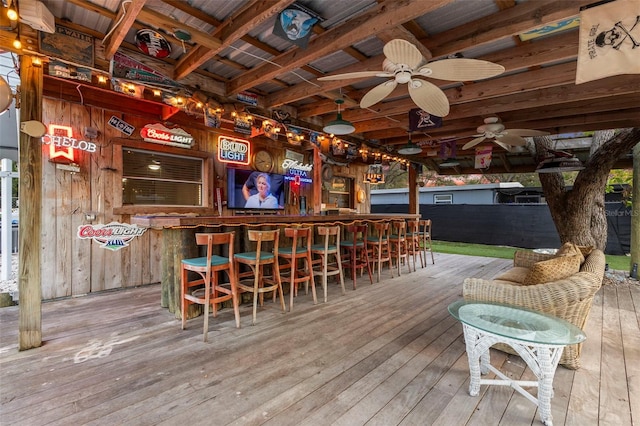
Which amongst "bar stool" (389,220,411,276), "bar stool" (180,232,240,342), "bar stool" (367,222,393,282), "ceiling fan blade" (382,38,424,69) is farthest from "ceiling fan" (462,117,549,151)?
"bar stool" (180,232,240,342)

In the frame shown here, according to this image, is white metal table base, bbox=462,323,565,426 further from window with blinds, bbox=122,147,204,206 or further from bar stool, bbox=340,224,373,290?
window with blinds, bbox=122,147,204,206

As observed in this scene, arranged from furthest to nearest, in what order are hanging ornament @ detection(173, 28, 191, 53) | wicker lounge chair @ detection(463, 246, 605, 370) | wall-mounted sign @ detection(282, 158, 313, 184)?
1. wall-mounted sign @ detection(282, 158, 313, 184)
2. hanging ornament @ detection(173, 28, 191, 53)
3. wicker lounge chair @ detection(463, 246, 605, 370)

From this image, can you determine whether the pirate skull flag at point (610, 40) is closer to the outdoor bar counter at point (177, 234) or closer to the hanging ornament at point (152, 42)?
the outdoor bar counter at point (177, 234)

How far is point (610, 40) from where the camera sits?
7.22 feet

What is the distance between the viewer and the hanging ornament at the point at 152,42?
9.73 ft

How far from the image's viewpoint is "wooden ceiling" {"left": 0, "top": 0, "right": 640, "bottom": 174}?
2584 mm

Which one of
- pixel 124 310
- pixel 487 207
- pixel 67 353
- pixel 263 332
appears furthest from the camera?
pixel 487 207

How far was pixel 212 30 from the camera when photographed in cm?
306

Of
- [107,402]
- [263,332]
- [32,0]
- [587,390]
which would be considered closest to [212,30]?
[32,0]

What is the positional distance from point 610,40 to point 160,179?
5688 mm

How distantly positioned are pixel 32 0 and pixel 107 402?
11.0 feet

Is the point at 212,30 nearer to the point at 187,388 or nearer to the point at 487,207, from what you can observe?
the point at 187,388

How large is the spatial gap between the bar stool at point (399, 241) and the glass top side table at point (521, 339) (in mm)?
3206

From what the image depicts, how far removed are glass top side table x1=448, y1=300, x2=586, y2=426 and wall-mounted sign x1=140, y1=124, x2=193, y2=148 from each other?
480cm
